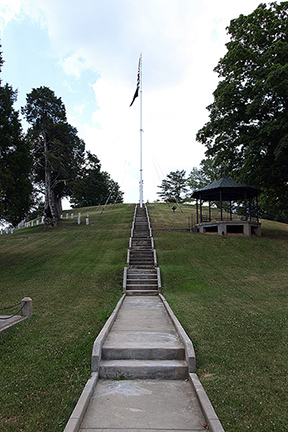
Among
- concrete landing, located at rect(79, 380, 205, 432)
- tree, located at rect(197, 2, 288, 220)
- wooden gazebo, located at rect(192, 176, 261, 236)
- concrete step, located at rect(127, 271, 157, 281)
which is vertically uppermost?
tree, located at rect(197, 2, 288, 220)

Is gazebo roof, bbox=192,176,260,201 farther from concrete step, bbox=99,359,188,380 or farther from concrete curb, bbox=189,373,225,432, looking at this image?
concrete curb, bbox=189,373,225,432

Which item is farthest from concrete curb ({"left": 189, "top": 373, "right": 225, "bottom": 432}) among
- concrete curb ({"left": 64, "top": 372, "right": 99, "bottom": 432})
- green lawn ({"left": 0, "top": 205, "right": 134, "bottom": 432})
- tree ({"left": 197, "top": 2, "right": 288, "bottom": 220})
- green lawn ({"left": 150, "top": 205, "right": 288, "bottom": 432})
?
tree ({"left": 197, "top": 2, "right": 288, "bottom": 220})

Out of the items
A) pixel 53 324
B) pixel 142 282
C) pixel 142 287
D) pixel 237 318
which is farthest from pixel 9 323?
pixel 142 282

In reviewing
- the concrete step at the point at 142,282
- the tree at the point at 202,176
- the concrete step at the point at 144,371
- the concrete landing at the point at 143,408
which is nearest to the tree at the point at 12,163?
the concrete step at the point at 142,282

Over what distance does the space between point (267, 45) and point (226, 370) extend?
955 inches

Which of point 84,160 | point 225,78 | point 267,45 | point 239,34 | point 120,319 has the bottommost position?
point 120,319

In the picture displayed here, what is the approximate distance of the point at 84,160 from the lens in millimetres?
35219

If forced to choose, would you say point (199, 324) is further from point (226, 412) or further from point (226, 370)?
point (226, 412)

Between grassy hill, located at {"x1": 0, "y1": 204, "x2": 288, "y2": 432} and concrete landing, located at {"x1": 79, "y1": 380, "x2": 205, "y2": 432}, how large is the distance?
1.20 ft

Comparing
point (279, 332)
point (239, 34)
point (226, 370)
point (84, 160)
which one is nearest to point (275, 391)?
point (226, 370)

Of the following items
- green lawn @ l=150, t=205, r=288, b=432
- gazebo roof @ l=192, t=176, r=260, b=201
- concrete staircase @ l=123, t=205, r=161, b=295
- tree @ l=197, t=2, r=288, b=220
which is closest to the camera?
green lawn @ l=150, t=205, r=288, b=432

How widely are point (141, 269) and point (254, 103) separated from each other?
13783mm

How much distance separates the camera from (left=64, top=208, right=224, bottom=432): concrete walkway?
3951mm

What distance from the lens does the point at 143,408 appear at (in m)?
4.30
